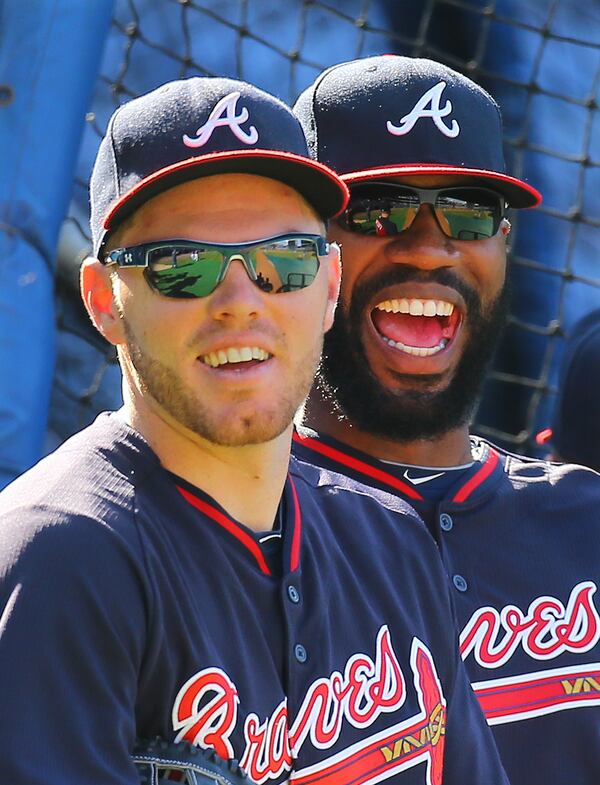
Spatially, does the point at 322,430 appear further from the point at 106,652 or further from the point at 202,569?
the point at 106,652

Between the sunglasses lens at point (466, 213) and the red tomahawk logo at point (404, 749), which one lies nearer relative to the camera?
the red tomahawk logo at point (404, 749)

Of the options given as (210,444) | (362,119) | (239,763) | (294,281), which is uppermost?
(362,119)

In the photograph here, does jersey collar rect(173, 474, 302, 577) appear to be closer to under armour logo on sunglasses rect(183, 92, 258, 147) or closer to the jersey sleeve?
the jersey sleeve

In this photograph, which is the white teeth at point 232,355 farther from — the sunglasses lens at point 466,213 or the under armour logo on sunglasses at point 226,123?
the sunglasses lens at point 466,213

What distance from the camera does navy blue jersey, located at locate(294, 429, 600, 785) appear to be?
1599 mm

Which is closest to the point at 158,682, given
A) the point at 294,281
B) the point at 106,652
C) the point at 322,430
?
the point at 106,652

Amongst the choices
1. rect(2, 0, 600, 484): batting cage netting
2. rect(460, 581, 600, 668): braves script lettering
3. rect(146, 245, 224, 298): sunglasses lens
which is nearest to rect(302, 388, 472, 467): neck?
rect(460, 581, 600, 668): braves script lettering

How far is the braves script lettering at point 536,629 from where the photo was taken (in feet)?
5.28

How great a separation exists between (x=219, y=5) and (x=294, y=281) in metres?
2.24

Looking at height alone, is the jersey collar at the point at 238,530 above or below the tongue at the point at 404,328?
below

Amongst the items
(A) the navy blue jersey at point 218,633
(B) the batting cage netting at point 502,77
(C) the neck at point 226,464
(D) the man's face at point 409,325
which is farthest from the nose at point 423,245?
(B) the batting cage netting at point 502,77

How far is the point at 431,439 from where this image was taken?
5.73ft

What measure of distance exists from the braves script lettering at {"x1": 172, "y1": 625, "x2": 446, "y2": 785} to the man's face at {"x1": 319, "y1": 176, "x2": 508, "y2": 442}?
0.42 m

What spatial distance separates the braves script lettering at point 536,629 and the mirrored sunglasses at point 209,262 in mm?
534
